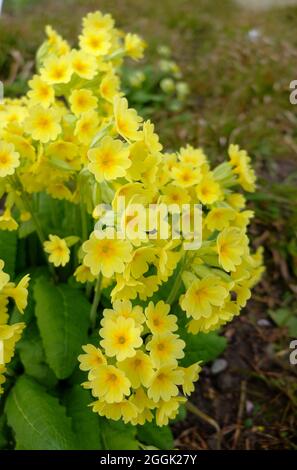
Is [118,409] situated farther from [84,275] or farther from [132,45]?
[132,45]

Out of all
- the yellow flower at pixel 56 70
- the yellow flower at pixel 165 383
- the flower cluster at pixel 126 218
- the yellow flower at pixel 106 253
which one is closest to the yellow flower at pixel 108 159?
the flower cluster at pixel 126 218

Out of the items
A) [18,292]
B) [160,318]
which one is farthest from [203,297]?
[18,292]

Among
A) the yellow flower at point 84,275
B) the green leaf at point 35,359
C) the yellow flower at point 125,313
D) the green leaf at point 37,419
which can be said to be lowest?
the green leaf at point 37,419

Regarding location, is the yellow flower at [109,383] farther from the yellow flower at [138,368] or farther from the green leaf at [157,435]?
the green leaf at [157,435]

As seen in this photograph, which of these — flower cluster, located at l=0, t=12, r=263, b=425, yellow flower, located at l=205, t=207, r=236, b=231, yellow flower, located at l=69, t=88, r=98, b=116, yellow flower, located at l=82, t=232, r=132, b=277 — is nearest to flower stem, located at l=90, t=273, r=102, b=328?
flower cluster, located at l=0, t=12, r=263, b=425

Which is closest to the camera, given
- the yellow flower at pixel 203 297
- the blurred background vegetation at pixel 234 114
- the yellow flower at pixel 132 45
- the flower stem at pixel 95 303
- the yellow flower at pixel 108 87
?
the yellow flower at pixel 203 297

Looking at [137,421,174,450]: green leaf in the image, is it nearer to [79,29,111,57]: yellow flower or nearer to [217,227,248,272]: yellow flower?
[217,227,248,272]: yellow flower
